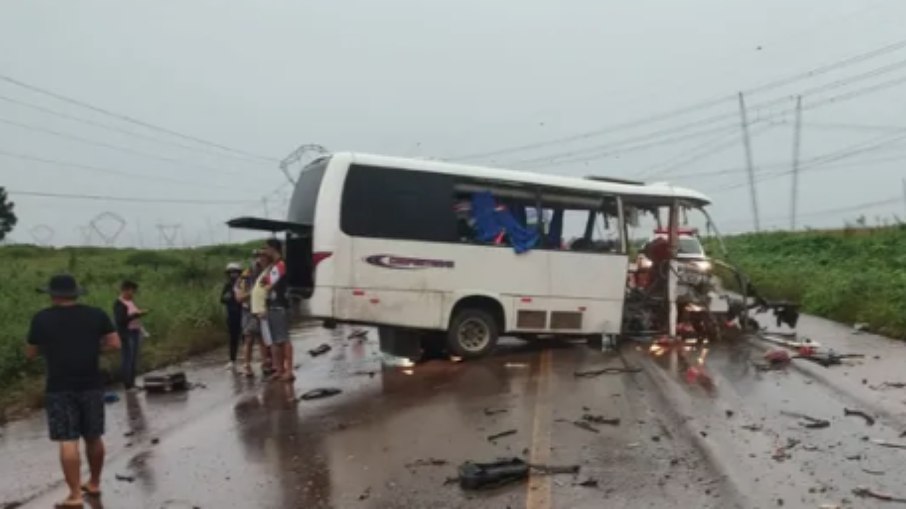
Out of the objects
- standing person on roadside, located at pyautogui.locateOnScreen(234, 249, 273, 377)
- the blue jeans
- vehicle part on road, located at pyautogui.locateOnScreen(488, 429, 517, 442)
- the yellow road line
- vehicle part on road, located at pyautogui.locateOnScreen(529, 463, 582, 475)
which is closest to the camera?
the yellow road line

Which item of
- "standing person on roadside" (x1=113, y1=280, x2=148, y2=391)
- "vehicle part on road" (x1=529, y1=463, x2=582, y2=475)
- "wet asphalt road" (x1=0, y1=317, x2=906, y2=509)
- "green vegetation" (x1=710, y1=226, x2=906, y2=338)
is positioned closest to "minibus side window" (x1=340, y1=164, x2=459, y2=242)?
"wet asphalt road" (x1=0, y1=317, x2=906, y2=509)

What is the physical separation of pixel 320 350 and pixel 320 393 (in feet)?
18.6

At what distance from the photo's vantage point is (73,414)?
6.15m

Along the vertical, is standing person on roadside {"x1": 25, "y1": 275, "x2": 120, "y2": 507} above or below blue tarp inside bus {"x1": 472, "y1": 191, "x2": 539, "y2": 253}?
below

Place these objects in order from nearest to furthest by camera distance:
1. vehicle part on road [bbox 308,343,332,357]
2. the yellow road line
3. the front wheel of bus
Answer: the yellow road line, the front wheel of bus, vehicle part on road [bbox 308,343,332,357]

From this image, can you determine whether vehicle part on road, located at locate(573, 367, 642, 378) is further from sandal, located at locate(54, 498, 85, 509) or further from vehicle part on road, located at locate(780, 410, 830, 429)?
sandal, located at locate(54, 498, 85, 509)

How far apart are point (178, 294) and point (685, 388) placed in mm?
14117

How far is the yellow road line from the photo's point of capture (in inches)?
224

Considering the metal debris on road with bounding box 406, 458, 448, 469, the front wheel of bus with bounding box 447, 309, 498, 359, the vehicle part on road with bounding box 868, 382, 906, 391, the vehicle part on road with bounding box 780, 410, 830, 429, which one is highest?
the front wheel of bus with bounding box 447, 309, 498, 359

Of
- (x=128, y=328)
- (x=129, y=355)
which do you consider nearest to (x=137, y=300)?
(x=129, y=355)

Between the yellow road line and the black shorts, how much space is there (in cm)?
319

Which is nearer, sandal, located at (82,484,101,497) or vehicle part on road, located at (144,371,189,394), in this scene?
sandal, located at (82,484,101,497)

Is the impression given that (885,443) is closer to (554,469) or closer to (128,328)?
(554,469)

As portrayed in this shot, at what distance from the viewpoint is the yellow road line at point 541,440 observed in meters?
5.68
